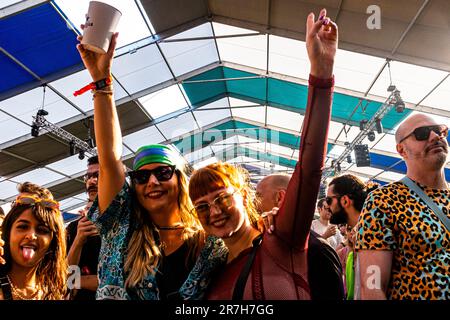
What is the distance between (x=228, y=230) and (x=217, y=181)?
0.16 metres

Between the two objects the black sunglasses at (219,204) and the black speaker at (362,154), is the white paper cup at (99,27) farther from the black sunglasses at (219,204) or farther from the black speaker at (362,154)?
the black speaker at (362,154)

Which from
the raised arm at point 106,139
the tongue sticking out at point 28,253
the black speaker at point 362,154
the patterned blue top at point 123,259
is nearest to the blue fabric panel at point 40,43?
the tongue sticking out at point 28,253

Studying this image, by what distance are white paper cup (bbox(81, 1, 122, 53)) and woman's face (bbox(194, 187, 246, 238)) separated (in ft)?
1.98

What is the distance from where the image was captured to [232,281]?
0.98 m

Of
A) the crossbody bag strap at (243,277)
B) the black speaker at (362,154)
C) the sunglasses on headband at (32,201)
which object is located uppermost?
the black speaker at (362,154)

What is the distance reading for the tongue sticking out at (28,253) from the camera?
1.47m

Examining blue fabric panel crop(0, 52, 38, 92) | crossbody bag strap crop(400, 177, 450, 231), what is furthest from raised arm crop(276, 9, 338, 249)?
blue fabric panel crop(0, 52, 38, 92)

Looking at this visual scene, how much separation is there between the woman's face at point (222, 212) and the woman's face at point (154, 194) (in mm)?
194

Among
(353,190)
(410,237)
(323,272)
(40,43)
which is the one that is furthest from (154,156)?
(40,43)

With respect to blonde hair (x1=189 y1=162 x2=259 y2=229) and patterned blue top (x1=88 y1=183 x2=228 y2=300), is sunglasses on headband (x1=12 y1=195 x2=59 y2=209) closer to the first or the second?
patterned blue top (x1=88 y1=183 x2=228 y2=300)

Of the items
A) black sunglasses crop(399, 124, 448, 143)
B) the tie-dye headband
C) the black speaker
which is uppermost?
the black speaker

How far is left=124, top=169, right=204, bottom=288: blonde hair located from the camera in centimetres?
110
